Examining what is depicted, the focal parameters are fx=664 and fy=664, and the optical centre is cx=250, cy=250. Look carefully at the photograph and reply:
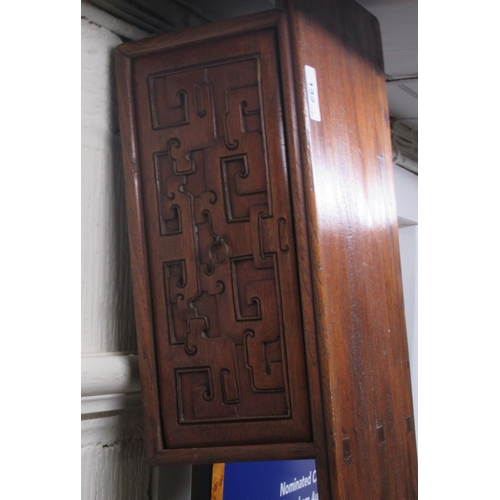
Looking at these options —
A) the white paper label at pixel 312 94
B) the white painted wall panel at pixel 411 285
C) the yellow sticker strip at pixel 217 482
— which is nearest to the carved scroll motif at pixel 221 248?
the white paper label at pixel 312 94

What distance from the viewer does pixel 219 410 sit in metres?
1.44

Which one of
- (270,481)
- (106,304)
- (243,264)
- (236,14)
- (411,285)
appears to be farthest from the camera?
(411,285)

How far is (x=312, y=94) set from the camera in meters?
1.45

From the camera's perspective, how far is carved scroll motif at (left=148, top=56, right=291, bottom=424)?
1.42m

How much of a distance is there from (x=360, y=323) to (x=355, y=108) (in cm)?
55

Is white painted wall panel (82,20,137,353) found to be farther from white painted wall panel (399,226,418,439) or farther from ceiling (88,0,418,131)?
white painted wall panel (399,226,418,439)

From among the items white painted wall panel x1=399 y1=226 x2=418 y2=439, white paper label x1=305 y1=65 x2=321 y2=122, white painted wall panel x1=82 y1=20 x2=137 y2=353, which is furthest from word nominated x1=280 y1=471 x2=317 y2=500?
white painted wall panel x1=399 y1=226 x2=418 y2=439

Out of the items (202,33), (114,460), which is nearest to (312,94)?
(202,33)

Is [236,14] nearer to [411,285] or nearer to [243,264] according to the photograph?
[243,264]

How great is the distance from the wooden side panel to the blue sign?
222mm

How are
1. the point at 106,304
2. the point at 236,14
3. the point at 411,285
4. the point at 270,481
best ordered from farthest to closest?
the point at 411,285 → the point at 236,14 → the point at 270,481 → the point at 106,304

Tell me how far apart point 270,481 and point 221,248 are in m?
0.72

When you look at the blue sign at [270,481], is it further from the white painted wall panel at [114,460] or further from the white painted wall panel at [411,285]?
the white painted wall panel at [411,285]

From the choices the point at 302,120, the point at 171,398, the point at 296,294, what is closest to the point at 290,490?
the point at 171,398
